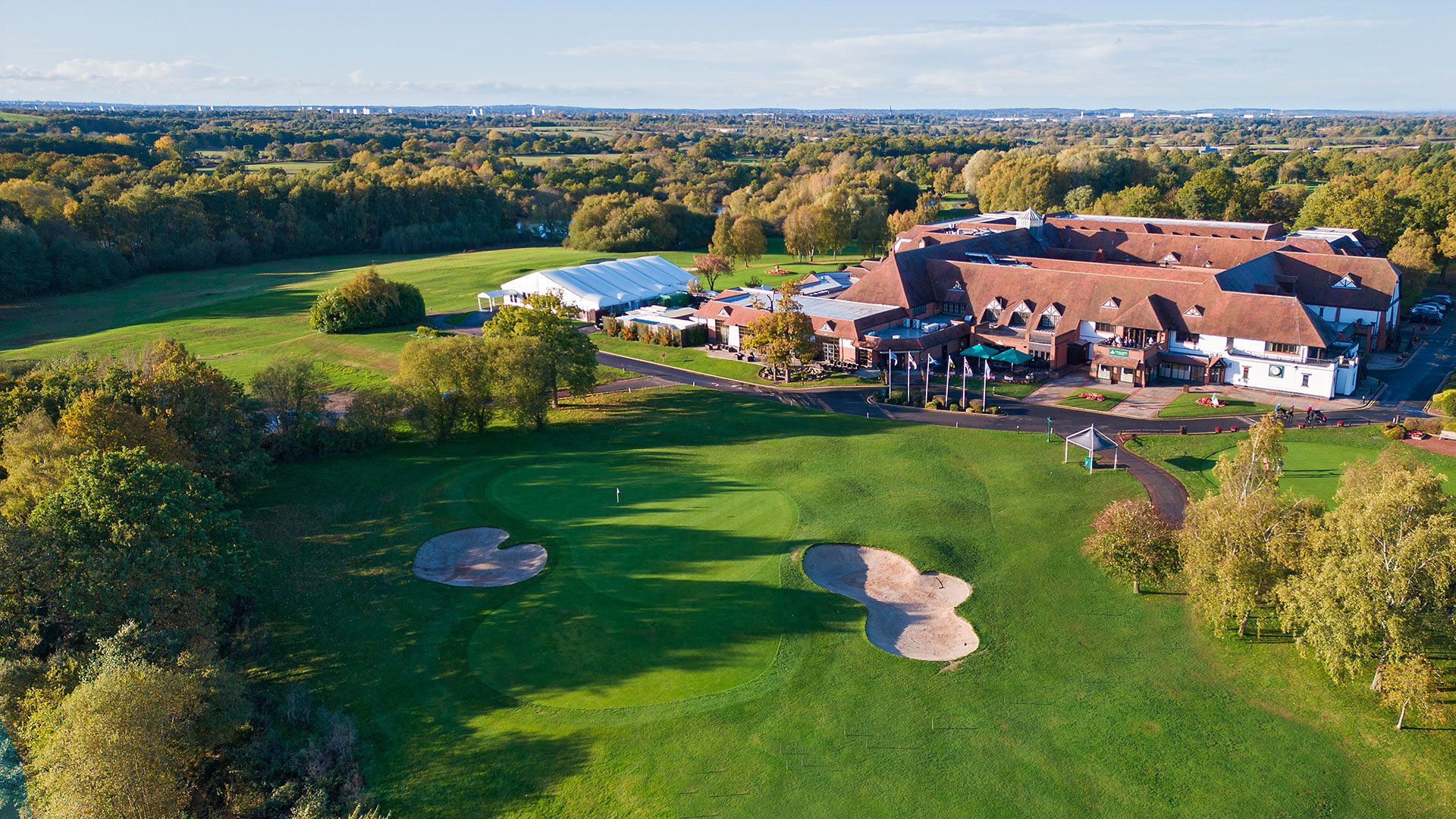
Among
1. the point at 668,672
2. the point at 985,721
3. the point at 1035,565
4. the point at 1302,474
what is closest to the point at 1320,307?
the point at 1302,474

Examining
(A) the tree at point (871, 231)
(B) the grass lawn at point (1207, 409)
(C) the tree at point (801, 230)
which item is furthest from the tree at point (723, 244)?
(B) the grass lawn at point (1207, 409)

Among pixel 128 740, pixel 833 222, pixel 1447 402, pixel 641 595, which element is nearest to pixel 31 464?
pixel 128 740

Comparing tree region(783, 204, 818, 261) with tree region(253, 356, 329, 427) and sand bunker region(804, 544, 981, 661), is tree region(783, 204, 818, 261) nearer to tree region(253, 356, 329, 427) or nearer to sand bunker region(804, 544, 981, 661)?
tree region(253, 356, 329, 427)

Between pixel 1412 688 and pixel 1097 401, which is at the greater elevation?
pixel 1097 401

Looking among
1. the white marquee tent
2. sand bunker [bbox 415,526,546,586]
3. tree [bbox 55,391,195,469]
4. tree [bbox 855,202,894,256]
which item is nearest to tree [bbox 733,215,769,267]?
the white marquee tent

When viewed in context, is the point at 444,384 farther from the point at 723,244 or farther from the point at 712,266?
the point at 723,244

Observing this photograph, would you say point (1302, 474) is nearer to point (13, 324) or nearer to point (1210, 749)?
point (1210, 749)

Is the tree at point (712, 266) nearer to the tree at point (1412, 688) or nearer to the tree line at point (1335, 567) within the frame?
the tree line at point (1335, 567)
